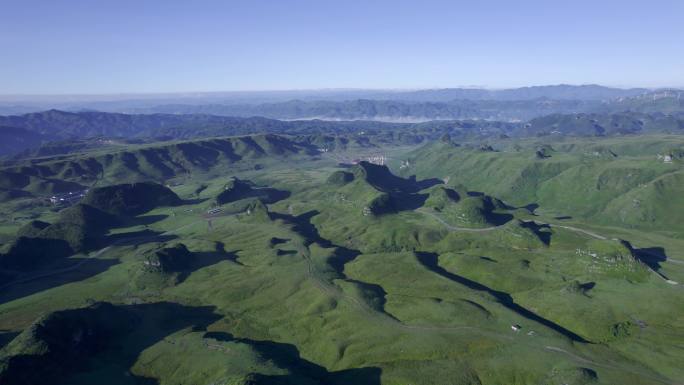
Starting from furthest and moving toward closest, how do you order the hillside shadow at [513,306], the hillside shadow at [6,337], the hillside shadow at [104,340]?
the hillside shadow at [6,337], the hillside shadow at [513,306], the hillside shadow at [104,340]

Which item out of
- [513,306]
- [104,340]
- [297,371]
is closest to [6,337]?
[104,340]

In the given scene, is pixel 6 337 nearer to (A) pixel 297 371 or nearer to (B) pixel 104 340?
(B) pixel 104 340

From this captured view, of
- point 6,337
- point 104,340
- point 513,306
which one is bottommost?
point 104,340

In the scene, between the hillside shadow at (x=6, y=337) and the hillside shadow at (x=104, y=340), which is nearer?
the hillside shadow at (x=104, y=340)

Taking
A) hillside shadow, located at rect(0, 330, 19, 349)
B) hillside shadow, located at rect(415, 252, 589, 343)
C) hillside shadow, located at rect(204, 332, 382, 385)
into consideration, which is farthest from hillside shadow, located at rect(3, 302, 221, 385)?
hillside shadow, located at rect(415, 252, 589, 343)

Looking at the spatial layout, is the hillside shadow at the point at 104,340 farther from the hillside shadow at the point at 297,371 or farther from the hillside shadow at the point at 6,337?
the hillside shadow at the point at 297,371

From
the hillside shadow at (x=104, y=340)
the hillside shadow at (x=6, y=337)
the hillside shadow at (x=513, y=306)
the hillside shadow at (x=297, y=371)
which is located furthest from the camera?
the hillside shadow at (x=6, y=337)

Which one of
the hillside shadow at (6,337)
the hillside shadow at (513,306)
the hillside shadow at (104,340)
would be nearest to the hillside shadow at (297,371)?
the hillside shadow at (104,340)

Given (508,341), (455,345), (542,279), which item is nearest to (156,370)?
(455,345)
